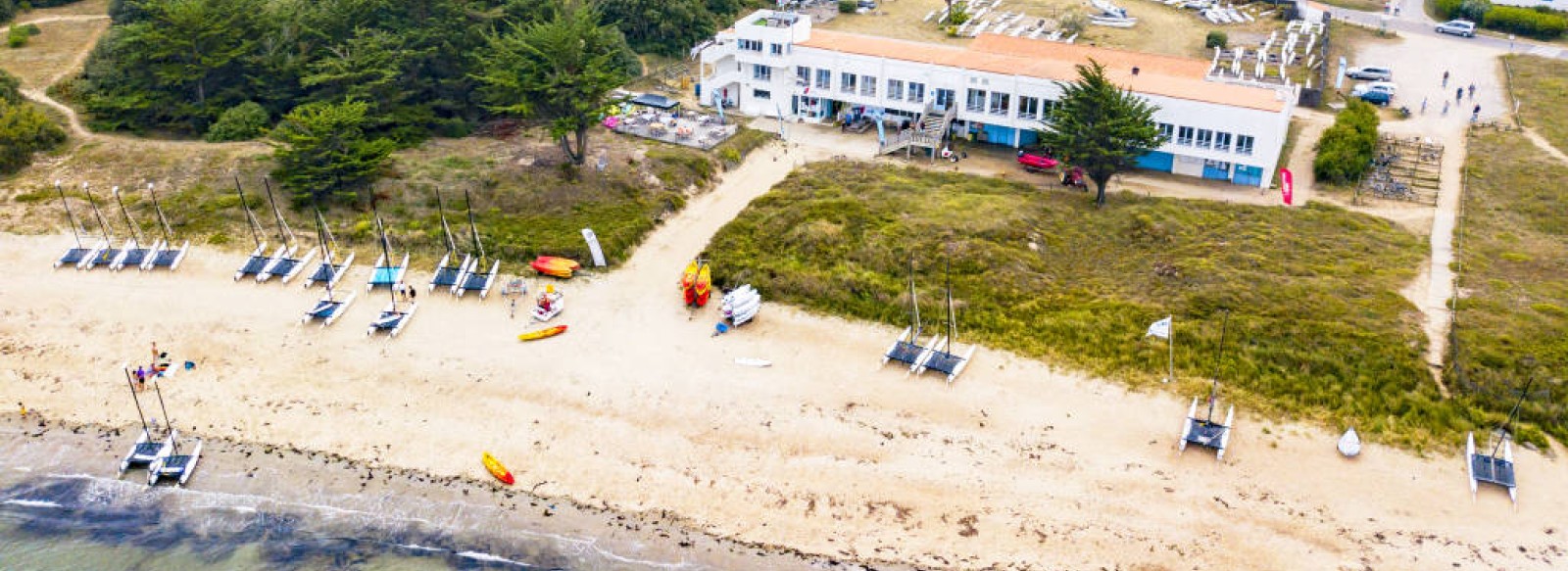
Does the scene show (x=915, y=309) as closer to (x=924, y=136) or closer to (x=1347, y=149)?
(x=924, y=136)

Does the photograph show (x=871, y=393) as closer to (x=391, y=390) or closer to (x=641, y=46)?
(x=391, y=390)

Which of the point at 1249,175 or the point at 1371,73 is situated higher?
the point at 1371,73

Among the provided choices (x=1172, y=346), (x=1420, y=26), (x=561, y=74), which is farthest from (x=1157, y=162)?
(x=1420, y=26)

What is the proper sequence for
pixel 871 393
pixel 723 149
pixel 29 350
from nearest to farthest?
pixel 871 393 → pixel 29 350 → pixel 723 149

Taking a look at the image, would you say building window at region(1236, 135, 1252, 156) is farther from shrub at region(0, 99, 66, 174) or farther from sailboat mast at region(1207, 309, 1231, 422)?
shrub at region(0, 99, 66, 174)

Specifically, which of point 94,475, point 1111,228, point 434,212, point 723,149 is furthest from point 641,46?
point 94,475

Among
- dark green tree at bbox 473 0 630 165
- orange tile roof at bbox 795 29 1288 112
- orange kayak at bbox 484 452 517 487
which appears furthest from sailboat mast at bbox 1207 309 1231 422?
dark green tree at bbox 473 0 630 165
